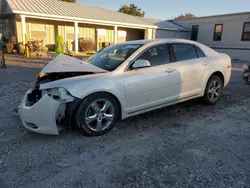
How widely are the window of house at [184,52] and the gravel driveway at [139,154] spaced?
4.11ft

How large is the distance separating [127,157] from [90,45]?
750 inches

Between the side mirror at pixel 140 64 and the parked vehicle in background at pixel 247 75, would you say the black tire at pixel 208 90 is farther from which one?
the side mirror at pixel 140 64

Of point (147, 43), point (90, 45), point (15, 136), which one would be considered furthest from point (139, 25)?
point (15, 136)

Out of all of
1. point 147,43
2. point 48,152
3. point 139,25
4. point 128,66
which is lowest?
point 48,152

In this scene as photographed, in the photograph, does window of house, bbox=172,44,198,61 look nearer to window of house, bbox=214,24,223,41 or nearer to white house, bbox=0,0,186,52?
white house, bbox=0,0,186,52

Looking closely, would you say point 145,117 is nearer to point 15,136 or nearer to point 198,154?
point 198,154

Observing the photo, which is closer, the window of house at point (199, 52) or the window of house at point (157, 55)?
the window of house at point (157, 55)

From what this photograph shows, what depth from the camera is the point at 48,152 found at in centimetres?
303

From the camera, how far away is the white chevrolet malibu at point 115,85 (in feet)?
10.5

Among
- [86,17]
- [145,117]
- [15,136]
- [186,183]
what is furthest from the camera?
[86,17]

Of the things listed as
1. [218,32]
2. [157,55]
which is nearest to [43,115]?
[157,55]

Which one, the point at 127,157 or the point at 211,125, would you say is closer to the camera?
the point at 127,157

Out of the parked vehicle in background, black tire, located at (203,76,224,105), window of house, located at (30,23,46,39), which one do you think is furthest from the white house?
the parked vehicle in background

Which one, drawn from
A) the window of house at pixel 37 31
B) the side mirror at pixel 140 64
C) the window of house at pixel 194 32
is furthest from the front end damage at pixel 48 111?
the window of house at pixel 194 32
